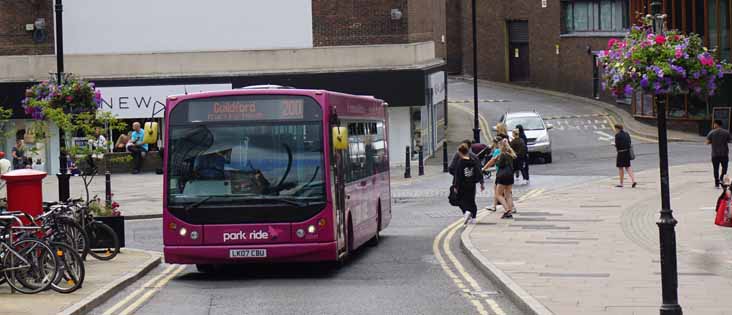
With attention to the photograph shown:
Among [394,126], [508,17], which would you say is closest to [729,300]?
[394,126]

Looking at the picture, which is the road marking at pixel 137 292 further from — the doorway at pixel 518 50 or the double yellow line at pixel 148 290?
the doorway at pixel 518 50

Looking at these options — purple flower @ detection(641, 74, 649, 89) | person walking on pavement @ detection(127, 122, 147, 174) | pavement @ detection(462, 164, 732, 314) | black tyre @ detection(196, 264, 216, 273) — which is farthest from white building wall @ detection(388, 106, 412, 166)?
purple flower @ detection(641, 74, 649, 89)

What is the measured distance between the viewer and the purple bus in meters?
17.7

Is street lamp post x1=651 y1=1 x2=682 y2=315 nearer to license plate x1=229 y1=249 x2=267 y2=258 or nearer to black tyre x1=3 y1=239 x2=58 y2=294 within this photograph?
license plate x1=229 y1=249 x2=267 y2=258

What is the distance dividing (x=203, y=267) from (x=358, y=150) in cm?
330

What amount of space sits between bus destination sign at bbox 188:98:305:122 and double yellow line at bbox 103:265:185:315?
7.96ft

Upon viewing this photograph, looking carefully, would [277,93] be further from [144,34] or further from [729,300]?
[144,34]

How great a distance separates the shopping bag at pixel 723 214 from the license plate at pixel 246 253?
9.49m

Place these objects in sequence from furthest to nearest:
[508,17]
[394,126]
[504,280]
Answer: [508,17] < [394,126] < [504,280]

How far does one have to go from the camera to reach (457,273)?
1856cm

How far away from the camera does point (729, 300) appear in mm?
14391

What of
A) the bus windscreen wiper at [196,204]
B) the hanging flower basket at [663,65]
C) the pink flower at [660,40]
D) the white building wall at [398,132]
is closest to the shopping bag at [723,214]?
the hanging flower basket at [663,65]

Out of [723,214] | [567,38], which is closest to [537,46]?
[567,38]

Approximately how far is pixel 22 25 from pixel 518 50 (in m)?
32.8
